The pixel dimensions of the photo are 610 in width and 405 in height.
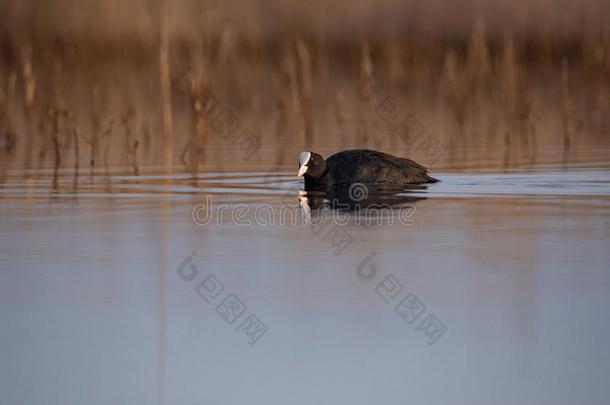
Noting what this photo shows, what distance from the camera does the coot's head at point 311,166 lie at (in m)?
11.2

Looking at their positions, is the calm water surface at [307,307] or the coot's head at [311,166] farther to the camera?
the coot's head at [311,166]

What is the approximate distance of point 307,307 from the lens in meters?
5.91

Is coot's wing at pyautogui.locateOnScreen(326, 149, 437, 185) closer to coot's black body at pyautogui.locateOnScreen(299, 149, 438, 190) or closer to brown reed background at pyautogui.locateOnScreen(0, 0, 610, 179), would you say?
coot's black body at pyautogui.locateOnScreen(299, 149, 438, 190)

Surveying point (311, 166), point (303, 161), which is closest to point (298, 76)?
point (311, 166)

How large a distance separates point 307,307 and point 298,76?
13.9 meters

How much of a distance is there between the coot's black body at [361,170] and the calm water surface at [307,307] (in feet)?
6.23

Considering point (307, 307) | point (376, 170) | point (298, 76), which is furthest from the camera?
point (298, 76)

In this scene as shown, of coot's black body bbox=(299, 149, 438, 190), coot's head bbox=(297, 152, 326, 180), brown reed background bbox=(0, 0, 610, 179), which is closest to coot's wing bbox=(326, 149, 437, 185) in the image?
coot's black body bbox=(299, 149, 438, 190)

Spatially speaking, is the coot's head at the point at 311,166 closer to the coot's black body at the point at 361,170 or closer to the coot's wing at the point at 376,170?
the coot's black body at the point at 361,170

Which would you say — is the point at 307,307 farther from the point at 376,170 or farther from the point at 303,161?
the point at 376,170

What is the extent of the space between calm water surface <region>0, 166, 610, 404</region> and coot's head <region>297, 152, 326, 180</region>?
76.9 inches

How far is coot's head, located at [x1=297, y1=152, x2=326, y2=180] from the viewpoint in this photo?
11172 millimetres

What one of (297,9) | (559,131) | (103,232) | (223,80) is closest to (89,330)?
(103,232)

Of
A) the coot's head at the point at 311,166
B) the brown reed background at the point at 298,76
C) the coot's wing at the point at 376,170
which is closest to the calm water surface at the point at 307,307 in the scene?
the coot's wing at the point at 376,170
